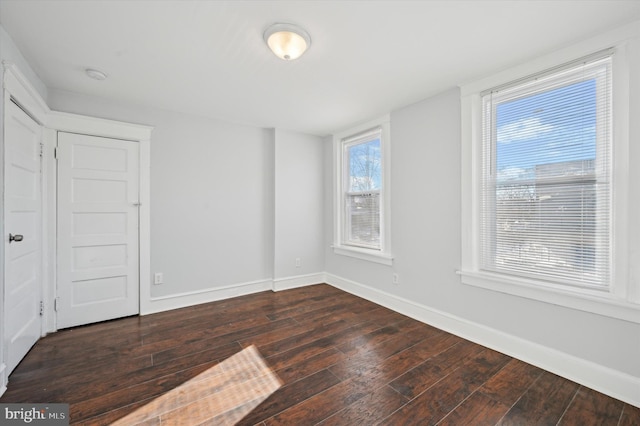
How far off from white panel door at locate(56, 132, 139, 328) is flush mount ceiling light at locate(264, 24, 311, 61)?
221 centimetres

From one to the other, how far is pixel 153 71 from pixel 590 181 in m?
3.56

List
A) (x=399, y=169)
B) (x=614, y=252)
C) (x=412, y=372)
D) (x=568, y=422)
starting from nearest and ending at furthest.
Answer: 1. (x=568, y=422)
2. (x=614, y=252)
3. (x=412, y=372)
4. (x=399, y=169)

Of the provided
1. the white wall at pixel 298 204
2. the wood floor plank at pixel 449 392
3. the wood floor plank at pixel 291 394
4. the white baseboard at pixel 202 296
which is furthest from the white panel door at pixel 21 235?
the wood floor plank at pixel 449 392

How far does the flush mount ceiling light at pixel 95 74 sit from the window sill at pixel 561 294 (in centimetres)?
379

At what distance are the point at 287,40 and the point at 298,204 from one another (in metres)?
2.63

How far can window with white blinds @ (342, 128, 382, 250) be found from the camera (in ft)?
12.4

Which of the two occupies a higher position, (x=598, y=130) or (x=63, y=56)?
(x=63, y=56)

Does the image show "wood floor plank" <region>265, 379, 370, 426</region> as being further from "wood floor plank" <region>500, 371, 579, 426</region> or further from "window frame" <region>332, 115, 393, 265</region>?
"window frame" <region>332, 115, 393, 265</region>

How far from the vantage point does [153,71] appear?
7.91 ft

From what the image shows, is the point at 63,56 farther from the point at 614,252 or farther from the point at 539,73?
the point at 614,252

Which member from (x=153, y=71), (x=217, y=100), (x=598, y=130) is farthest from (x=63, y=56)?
(x=598, y=130)

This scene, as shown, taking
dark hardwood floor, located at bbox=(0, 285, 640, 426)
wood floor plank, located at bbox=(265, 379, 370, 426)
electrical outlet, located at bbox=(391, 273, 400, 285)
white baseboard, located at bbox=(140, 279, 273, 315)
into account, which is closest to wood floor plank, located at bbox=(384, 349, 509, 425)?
dark hardwood floor, located at bbox=(0, 285, 640, 426)
